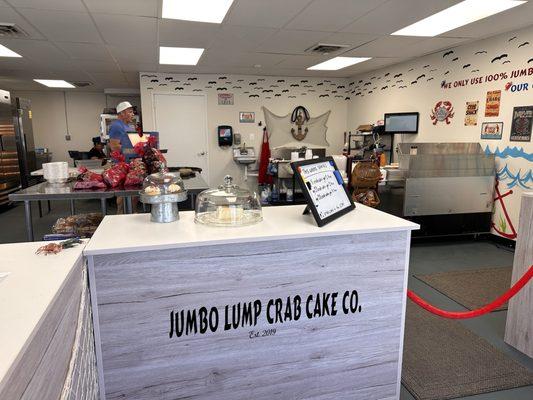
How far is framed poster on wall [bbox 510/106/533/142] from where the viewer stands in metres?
4.28

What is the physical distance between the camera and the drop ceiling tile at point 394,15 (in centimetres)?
350

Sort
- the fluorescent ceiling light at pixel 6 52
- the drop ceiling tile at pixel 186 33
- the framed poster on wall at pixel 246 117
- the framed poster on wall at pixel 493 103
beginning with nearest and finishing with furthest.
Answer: the drop ceiling tile at pixel 186 33 → the framed poster on wall at pixel 493 103 → the fluorescent ceiling light at pixel 6 52 → the framed poster on wall at pixel 246 117

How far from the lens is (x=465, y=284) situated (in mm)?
3486

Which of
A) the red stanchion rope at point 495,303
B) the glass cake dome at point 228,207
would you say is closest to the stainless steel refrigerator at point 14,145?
the glass cake dome at point 228,207

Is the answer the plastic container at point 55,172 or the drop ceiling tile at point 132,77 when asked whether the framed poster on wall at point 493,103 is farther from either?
the drop ceiling tile at point 132,77

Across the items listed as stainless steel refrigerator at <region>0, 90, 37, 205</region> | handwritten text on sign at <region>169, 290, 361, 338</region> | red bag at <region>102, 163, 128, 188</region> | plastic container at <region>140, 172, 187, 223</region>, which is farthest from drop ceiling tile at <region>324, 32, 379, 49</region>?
stainless steel refrigerator at <region>0, 90, 37, 205</region>

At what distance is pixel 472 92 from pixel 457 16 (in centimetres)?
142

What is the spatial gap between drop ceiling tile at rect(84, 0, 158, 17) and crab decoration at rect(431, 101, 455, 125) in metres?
4.33

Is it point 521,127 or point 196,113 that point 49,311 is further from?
point 196,113

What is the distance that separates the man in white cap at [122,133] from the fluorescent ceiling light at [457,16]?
11.3ft

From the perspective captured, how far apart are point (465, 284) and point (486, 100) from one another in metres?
2.76

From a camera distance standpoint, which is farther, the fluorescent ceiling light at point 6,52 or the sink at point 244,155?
the sink at point 244,155

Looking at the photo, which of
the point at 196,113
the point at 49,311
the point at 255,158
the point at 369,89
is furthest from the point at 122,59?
the point at 49,311

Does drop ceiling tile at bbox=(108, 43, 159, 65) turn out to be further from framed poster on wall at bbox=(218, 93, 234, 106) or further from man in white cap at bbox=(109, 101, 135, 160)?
framed poster on wall at bbox=(218, 93, 234, 106)
